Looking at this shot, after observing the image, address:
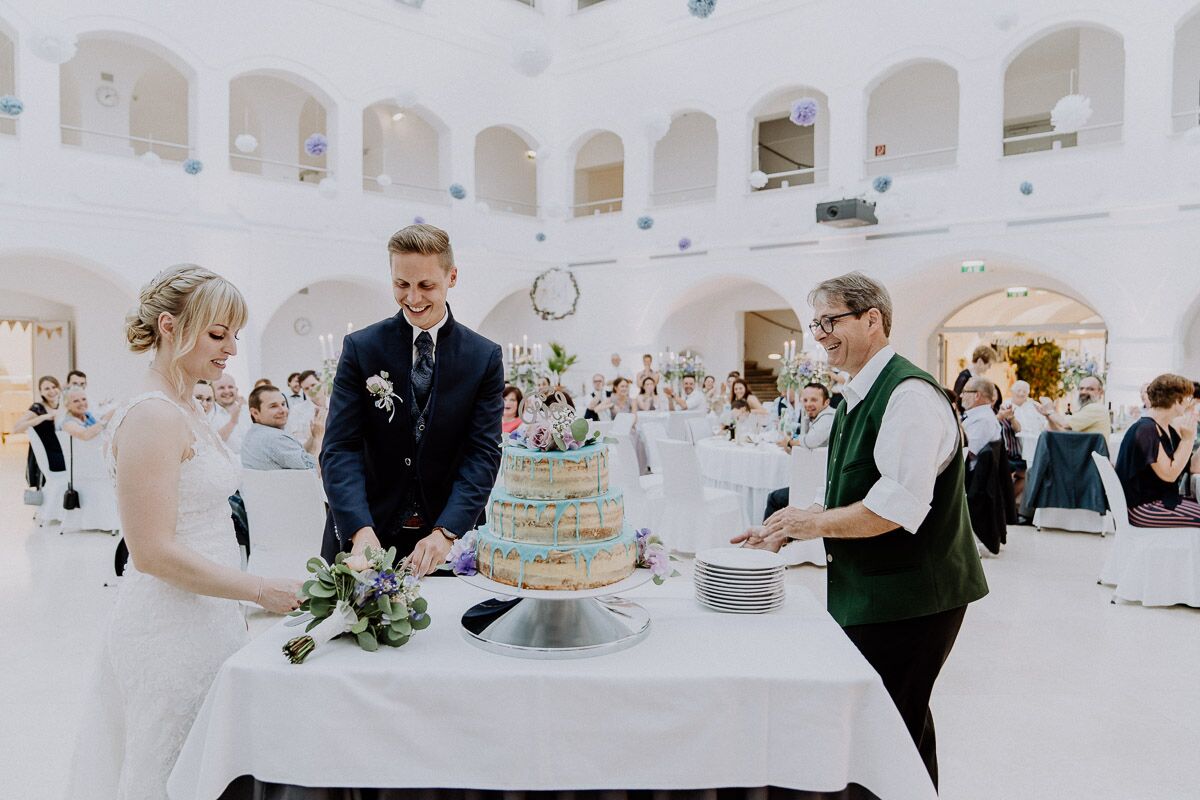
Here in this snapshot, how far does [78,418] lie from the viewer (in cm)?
772

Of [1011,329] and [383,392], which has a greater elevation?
[1011,329]

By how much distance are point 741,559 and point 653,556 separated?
36 cm

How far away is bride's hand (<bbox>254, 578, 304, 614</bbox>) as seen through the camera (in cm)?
178

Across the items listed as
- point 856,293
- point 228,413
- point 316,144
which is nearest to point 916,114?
point 316,144

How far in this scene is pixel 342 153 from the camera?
13.5m

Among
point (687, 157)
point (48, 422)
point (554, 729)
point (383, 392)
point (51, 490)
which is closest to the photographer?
point (554, 729)

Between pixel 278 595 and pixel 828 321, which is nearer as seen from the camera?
pixel 278 595

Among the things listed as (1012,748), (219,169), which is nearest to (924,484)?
(1012,748)

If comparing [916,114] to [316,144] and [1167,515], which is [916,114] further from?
[1167,515]

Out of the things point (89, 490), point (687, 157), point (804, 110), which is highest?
point (687, 157)

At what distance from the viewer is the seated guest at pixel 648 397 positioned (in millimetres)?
12211

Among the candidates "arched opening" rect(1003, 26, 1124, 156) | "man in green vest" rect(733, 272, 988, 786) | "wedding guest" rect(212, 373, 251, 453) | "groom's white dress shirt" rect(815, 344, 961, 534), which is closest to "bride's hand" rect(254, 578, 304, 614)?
"man in green vest" rect(733, 272, 988, 786)

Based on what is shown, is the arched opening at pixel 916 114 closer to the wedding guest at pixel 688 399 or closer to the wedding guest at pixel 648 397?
the wedding guest at pixel 688 399

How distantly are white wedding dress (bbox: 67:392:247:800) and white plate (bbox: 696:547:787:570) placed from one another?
1.22 meters
